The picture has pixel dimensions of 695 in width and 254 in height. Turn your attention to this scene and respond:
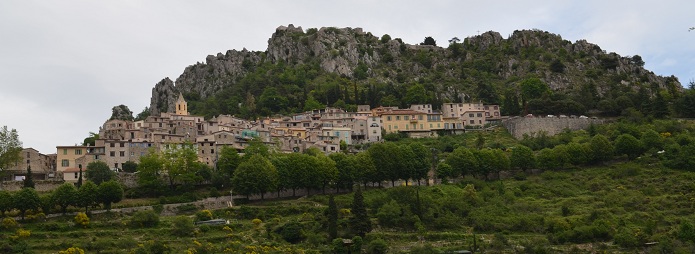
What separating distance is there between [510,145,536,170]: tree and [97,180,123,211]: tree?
37.3 metres

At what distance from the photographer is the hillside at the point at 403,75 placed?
360ft

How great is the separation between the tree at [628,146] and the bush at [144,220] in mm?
45385

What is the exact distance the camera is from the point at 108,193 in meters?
60.3

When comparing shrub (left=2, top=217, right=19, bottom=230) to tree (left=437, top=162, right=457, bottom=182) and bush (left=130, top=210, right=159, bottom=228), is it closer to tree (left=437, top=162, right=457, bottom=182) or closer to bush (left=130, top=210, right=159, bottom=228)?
bush (left=130, top=210, right=159, bottom=228)

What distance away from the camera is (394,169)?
70.2 metres

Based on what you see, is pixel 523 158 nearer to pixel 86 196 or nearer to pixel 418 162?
pixel 418 162

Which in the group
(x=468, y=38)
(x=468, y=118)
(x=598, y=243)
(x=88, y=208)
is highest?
(x=468, y=38)

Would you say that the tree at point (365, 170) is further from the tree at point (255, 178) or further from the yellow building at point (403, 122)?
the yellow building at point (403, 122)

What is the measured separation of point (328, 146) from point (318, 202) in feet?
68.3

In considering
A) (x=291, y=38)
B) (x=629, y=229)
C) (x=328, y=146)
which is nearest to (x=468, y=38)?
(x=291, y=38)

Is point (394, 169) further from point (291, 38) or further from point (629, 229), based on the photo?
point (291, 38)

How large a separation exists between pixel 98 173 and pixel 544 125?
5201 centimetres

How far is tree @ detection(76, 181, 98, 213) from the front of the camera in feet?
195

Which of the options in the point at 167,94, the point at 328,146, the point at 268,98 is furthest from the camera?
the point at 167,94
